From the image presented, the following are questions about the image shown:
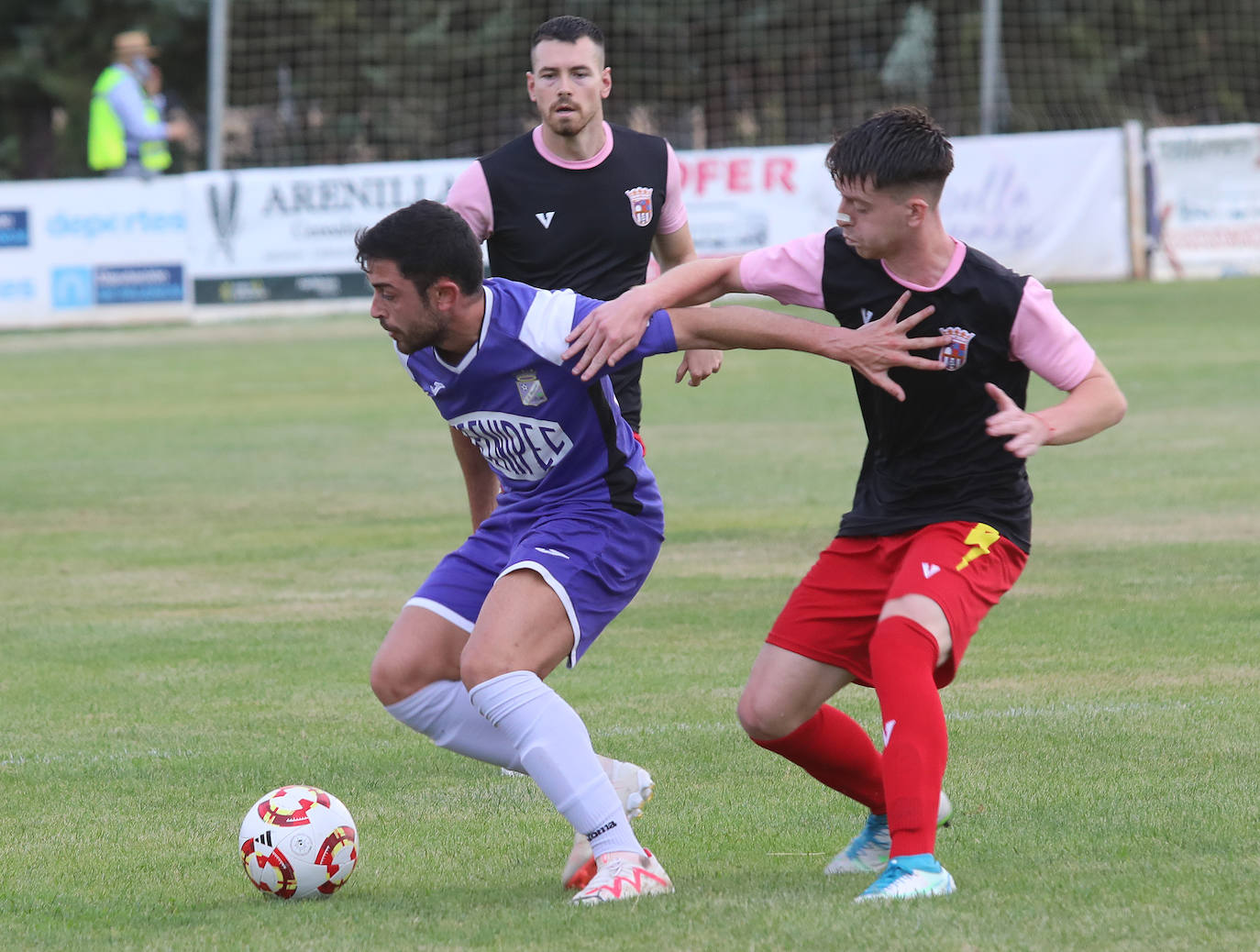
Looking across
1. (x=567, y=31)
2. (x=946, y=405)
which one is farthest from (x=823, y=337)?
(x=567, y=31)

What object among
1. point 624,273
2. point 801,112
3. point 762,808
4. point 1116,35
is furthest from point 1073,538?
point 1116,35

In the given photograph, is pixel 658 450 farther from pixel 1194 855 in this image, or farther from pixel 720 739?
pixel 1194 855

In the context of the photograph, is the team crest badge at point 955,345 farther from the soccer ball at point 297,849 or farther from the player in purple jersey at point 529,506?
the soccer ball at point 297,849

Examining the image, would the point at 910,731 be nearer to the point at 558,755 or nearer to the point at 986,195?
the point at 558,755

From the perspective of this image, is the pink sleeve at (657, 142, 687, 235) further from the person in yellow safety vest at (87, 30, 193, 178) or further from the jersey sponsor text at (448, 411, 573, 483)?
the person in yellow safety vest at (87, 30, 193, 178)

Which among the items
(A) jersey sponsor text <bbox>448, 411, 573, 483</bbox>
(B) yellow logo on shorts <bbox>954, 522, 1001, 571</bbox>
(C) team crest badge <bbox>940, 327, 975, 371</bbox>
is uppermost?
(C) team crest badge <bbox>940, 327, 975, 371</bbox>

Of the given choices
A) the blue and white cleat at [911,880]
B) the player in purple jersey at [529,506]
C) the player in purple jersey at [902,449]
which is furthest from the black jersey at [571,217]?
the blue and white cleat at [911,880]

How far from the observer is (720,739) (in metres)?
6.00

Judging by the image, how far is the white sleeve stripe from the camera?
461 centimetres

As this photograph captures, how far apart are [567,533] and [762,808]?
1.05m

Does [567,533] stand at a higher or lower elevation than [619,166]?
lower

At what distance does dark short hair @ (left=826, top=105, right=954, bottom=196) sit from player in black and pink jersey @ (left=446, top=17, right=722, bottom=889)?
2281 mm

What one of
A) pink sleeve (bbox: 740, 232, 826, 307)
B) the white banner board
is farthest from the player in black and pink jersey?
the white banner board

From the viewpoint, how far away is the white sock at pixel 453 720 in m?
4.75
